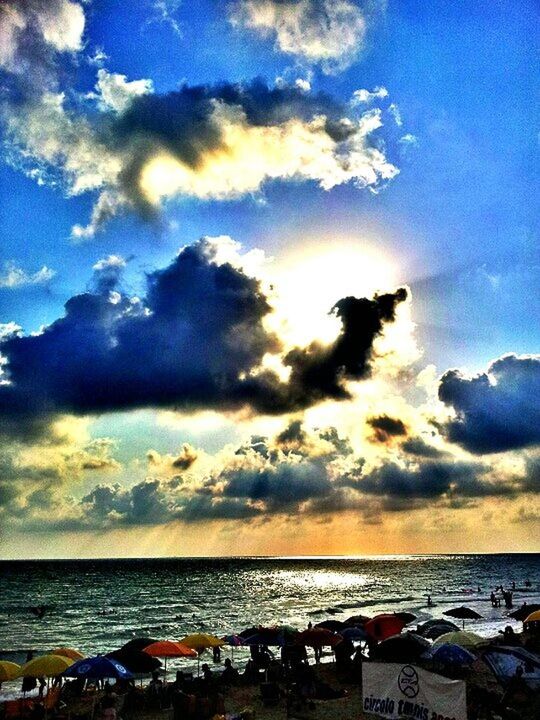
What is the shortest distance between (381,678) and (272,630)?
1528 centimetres

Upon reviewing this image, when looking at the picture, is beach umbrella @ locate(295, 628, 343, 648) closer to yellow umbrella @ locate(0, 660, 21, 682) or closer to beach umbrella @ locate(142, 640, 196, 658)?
beach umbrella @ locate(142, 640, 196, 658)

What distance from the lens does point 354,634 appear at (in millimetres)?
28500

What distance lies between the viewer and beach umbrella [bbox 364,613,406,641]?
27.5 m

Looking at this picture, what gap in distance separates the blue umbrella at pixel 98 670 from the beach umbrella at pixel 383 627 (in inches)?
480

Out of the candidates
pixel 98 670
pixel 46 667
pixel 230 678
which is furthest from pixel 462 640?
pixel 46 667

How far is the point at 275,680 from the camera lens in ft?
87.5

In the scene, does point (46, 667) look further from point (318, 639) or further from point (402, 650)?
point (402, 650)

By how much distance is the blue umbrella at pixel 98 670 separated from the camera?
1948cm

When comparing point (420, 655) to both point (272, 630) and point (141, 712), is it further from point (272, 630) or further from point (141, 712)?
point (141, 712)

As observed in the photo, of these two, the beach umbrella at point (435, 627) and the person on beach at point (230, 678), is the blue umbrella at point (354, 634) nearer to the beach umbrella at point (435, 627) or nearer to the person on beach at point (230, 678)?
the beach umbrella at point (435, 627)

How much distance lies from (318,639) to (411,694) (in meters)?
14.0

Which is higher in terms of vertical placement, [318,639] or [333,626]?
[318,639]

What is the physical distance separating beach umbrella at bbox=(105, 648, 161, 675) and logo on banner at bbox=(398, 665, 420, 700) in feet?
39.8

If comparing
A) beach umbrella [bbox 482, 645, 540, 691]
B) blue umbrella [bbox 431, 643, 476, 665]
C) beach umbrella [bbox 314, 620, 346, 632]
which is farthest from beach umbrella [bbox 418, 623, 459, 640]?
beach umbrella [bbox 482, 645, 540, 691]
